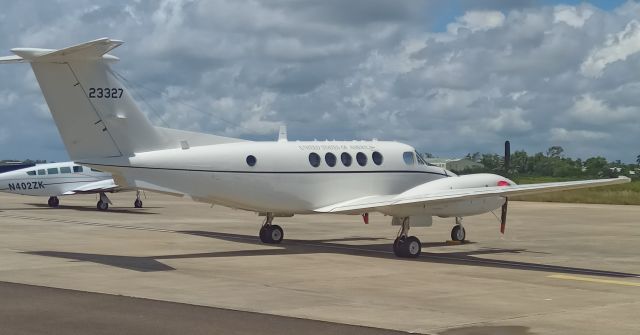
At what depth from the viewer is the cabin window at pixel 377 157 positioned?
23.4 metres

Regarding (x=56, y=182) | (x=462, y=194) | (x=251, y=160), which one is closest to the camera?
(x=462, y=194)

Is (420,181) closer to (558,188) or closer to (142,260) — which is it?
(558,188)

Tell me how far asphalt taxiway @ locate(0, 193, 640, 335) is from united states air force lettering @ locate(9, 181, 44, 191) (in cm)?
1276

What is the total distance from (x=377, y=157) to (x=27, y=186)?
2606cm

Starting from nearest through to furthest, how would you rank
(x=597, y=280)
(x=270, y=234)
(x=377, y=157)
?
(x=597, y=280)
(x=377, y=157)
(x=270, y=234)

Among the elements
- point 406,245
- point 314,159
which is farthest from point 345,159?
point 406,245

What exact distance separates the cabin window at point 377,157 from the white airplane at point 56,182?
2211cm

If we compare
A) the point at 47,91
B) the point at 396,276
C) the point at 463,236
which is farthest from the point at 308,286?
the point at 463,236

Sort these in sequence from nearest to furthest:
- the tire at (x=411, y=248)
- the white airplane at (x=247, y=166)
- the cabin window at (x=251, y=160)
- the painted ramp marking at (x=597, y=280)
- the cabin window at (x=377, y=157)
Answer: the painted ramp marking at (x=597, y=280) < the white airplane at (x=247, y=166) < the cabin window at (x=251, y=160) < the tire at (x=411, y=248) < the cabin window at (x=377, y=157)

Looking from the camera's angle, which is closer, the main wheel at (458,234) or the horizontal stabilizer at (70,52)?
the horizontal stabilizer at (70,52)

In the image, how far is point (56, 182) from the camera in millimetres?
43500

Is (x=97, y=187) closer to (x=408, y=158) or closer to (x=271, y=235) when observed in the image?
(x=271, y=235)

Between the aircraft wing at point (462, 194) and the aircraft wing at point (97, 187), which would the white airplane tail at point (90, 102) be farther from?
the aircraft wing at point (97, 187)

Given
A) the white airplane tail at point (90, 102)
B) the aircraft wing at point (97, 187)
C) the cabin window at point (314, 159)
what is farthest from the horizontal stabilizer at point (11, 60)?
the aircraft wing at point (97, 187)
